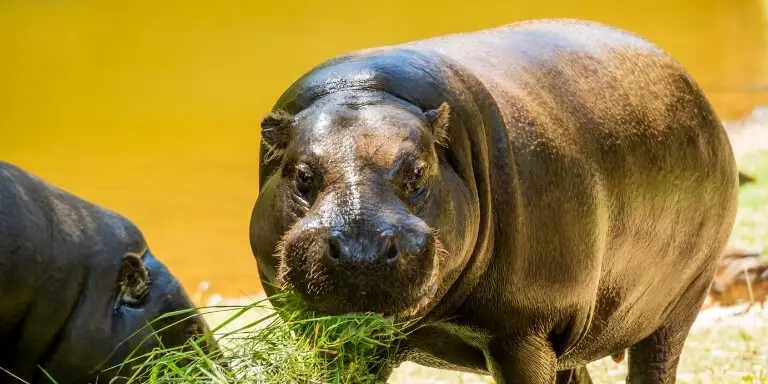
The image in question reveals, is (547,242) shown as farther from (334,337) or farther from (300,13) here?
(300,13)

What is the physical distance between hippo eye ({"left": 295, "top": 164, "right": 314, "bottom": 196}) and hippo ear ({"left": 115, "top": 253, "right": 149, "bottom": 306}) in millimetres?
1438

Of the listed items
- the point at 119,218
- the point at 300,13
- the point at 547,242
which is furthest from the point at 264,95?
the point at 547,242

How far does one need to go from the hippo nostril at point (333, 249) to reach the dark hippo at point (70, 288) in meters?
1.30

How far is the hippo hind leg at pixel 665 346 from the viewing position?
4.96 metres

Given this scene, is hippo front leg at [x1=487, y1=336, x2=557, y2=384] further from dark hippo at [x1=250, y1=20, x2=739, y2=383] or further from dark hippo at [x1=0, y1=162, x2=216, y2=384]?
dark hippo at [x1=0, y1=162, x2=216, y2=384]

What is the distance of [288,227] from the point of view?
11.1 feet

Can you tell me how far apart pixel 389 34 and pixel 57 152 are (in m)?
6.09

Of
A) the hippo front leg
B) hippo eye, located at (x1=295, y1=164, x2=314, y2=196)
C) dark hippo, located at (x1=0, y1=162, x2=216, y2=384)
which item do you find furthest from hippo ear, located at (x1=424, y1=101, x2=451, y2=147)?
dark hippo, located at (x1=0, y1=162, x2=216, y2=384)

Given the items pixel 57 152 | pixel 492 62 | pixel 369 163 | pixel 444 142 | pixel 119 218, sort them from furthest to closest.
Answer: pixel 57 152, pixel 119 218, pixel 492 62, pixel 444 142, pixel 369 163

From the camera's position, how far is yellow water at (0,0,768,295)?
1373cm

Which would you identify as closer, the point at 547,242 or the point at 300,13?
the point at 547,242

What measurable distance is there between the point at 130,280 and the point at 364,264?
6.04ft

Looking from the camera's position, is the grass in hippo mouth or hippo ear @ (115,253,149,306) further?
hippo ear @ (115,253,149,306)

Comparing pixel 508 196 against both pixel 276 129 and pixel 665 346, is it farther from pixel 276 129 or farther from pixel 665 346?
pixel 665 346
